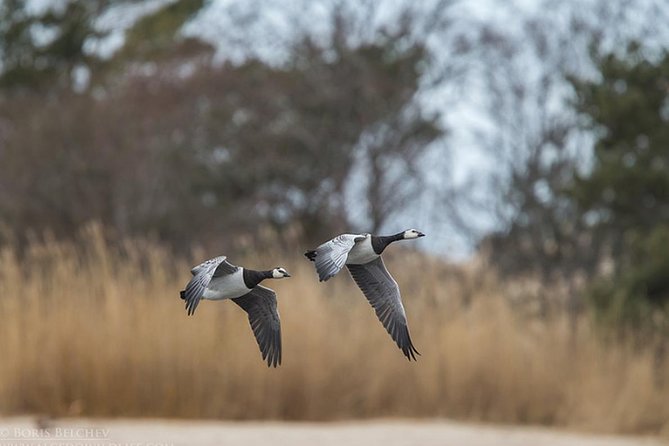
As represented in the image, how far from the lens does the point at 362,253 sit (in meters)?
1.23

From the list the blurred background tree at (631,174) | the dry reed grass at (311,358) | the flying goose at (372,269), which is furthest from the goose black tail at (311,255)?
the blurred background tree at (631,174)

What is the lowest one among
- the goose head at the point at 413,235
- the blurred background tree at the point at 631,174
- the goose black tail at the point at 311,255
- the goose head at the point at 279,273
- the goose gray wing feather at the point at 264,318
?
the goose gray wing feather at the point at 264,318

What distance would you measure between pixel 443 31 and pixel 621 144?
27.2 feet

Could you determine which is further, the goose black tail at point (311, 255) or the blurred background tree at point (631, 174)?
the blurred background tree at point (631, 174)

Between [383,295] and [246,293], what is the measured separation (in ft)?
0.58

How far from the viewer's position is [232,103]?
3041 cm

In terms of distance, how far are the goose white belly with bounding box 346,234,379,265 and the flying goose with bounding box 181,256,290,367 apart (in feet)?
0.28

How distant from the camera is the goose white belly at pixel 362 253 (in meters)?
1.22

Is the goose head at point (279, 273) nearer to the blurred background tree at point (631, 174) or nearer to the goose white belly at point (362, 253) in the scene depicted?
the goose white belly at point (362, 253)

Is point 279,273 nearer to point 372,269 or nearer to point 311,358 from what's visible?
point 372,269

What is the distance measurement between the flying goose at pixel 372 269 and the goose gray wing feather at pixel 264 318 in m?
0.09

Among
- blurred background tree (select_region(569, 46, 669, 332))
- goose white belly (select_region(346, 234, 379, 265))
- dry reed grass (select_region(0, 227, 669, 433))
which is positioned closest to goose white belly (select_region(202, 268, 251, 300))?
goose white belly (select_region(346, 234, 379, 265))

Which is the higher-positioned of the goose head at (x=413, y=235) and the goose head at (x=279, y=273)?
the goose head at (x=413, y=235)

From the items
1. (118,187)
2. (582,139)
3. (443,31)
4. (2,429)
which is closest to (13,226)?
(118,187)
